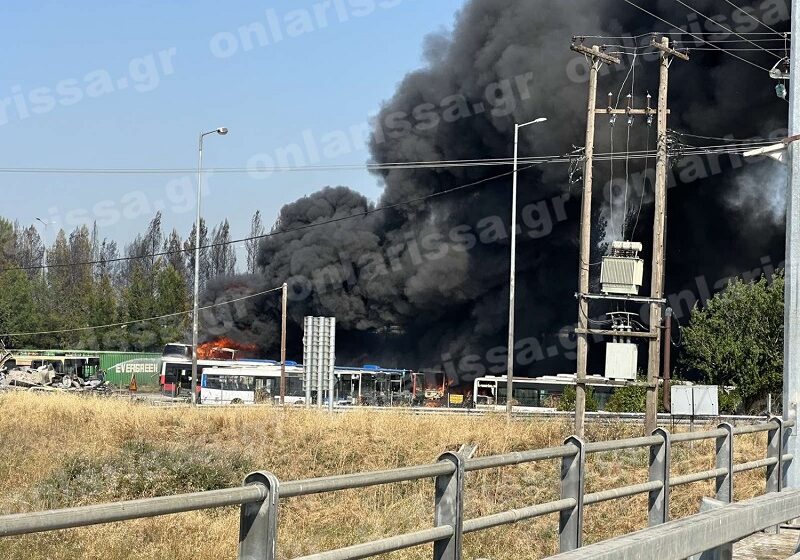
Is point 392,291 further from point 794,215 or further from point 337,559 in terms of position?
point 337,559

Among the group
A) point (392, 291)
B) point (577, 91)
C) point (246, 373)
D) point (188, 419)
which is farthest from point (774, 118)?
point (188, 419)

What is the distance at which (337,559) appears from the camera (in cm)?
396

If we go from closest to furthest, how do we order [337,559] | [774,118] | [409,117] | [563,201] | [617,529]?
[337,559], [617,529], [774,118], [563,201], [409,117]

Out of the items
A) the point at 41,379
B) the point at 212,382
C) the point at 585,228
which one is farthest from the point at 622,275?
the point at 41,379

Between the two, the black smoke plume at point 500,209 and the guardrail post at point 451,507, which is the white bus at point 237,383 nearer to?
the black smoke plume at point 500,209

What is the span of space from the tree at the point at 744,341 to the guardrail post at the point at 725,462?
116 feet

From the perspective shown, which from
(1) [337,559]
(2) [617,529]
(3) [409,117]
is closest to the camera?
(1) [337,559]

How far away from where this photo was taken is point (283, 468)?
20719 mm

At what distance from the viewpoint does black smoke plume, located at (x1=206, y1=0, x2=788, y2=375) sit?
48.4 metres

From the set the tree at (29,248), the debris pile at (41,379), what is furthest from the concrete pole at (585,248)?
the tree at (29,248)

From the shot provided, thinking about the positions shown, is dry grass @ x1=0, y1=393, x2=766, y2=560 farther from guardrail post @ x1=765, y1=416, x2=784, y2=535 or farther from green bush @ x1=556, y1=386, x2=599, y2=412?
green bush @ x1=556, y1=386, x2=599, y2=412

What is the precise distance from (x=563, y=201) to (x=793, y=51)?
43925 millimetres

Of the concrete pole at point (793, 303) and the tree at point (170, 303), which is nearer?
the concrete pole at point (793, 303)

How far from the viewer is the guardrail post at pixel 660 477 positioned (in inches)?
293
